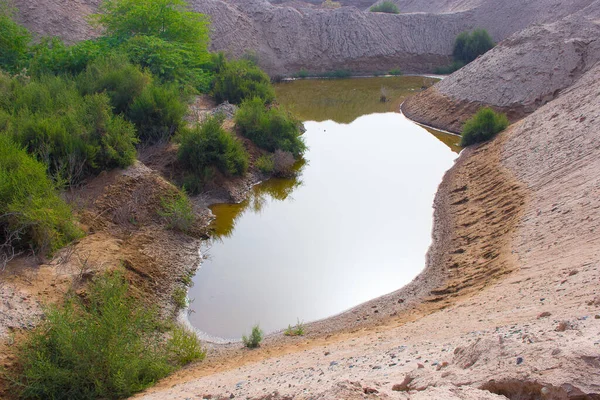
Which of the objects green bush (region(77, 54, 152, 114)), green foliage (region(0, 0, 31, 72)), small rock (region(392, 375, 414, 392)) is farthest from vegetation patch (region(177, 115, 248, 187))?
small rock (region(392, 375, 414, 392))

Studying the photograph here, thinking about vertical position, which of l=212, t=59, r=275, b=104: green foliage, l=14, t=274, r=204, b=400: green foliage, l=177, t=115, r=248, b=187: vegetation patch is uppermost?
l=212, t=59, r=275, b=104: green foliage

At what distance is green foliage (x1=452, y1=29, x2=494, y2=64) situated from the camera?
3831 cm

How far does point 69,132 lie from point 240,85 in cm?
1092

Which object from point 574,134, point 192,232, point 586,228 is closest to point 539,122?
point 574,134

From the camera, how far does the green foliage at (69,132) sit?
11797mm

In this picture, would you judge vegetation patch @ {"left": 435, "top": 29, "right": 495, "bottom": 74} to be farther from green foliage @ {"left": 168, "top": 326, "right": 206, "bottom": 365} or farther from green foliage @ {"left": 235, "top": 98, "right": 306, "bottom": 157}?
green foliage @ {"left": 168, "top": 326, "right": 206, "bottom": 365}

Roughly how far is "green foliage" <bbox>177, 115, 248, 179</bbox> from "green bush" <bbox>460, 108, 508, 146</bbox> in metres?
8.59

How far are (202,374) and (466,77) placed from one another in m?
21.6

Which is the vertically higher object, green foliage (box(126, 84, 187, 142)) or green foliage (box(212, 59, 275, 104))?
green foliage (box(212, 59, 275, 104))

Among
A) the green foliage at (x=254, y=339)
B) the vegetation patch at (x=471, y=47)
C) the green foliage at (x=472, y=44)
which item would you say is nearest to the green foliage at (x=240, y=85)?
the green foliage at (x=254, y=339)

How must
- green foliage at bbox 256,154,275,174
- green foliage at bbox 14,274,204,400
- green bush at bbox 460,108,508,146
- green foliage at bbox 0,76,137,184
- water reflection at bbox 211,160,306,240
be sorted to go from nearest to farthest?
green foliage at bbox 14,274,204,400, green foliage at bbox 0,76,137,184, water reflection at bbox 211,160,306,240, green foliage at bbox 256,154,275,174, green bush at bbox 460,108,508,146

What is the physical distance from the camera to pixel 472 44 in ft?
126

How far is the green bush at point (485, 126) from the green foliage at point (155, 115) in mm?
9829

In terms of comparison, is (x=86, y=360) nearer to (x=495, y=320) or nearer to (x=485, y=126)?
(x=495, y=320)
